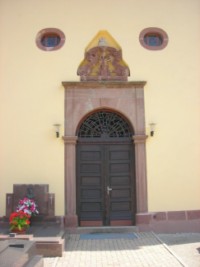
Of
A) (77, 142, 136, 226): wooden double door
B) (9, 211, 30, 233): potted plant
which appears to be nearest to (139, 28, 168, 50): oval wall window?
(77, 142, 136, 226): wooden double door

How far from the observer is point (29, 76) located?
9625mm

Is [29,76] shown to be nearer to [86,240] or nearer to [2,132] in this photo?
[2,132]

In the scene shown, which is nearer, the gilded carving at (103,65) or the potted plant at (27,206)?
the potted plant at (27,206)

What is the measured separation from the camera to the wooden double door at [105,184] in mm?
9387

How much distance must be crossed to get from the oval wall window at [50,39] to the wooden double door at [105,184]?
2.69 meters

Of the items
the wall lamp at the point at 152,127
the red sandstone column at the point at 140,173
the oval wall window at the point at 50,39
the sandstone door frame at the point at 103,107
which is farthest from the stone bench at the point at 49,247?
the oval wall window at the point at 50,39

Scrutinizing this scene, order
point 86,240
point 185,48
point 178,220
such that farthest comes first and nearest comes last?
1. point 185,48
2. point 178,220
3. point 86,240

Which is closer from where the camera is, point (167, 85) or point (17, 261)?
point (17, 261)

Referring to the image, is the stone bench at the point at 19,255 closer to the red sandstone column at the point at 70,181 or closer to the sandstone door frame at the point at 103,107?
the red sandstone column at the point at 70,181

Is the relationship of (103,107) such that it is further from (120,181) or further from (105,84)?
(120,181)

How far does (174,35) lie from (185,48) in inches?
18.3

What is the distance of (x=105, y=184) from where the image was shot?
9461 mm

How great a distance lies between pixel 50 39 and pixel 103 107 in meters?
2.40

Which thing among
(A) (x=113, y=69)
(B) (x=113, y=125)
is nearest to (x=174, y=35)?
(A) (x=113, y=69)
